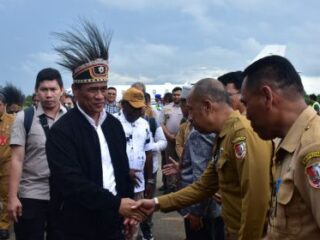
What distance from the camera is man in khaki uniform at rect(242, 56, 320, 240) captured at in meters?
2.25

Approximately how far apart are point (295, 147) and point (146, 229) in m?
5.25

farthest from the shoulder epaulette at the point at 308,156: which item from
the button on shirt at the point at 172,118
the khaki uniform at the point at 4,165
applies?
the button on shirt at the point at 172,118

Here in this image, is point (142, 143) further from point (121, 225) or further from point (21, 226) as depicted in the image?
point (121, 225)

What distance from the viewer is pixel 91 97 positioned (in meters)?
3.82

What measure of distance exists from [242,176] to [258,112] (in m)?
0.93

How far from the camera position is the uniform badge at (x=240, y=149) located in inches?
136

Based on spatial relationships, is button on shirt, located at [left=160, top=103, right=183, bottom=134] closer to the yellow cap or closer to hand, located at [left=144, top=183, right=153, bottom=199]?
hand, located at [left=144, top=183, right=153, bottom=199]

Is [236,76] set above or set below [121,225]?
above

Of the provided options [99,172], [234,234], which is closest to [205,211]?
[234,234]

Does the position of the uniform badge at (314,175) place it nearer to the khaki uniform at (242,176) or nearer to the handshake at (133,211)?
the khaki uniform at (242,176)

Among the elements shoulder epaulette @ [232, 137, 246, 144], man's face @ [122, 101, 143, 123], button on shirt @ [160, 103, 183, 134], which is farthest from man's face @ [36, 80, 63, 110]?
button on shirt @ [160, 103, 183, 134]

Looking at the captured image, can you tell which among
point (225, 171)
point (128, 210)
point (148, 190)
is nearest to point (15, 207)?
point (128, 210)

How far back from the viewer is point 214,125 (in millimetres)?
3938

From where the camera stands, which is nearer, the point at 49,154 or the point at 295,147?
the point at 295,147
